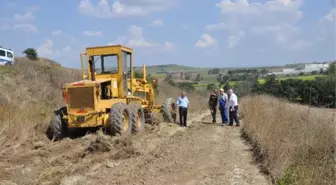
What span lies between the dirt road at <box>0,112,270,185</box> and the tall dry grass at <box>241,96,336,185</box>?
0.38 m

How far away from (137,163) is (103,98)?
452 centimetres

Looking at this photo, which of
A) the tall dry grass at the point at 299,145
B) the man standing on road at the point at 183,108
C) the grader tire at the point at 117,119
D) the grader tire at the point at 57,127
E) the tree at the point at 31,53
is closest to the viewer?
the tall dry grass at the point at 299,145

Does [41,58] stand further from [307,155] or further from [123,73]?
[307,155]

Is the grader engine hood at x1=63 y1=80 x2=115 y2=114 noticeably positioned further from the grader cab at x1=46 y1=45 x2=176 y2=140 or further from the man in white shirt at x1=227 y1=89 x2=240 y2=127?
the man in white shirt at x1=227 y1=89 x2=240 y2=127

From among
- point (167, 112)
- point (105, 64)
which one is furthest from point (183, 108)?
point (105, 64)

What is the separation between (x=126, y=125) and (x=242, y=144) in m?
3.47

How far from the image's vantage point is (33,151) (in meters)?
9.75

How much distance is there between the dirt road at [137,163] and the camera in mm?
7434

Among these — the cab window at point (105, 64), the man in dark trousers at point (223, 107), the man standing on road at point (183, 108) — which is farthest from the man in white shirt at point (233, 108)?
the cab window at point (105, 64)

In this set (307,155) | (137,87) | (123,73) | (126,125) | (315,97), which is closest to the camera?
(307,155)

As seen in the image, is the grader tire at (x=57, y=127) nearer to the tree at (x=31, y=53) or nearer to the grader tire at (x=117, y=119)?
the grader tire at (x=117, y=119)

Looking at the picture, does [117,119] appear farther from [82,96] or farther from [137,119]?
[137,119]

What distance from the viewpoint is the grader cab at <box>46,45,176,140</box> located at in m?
11.7

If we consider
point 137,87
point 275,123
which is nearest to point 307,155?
point 275,123
